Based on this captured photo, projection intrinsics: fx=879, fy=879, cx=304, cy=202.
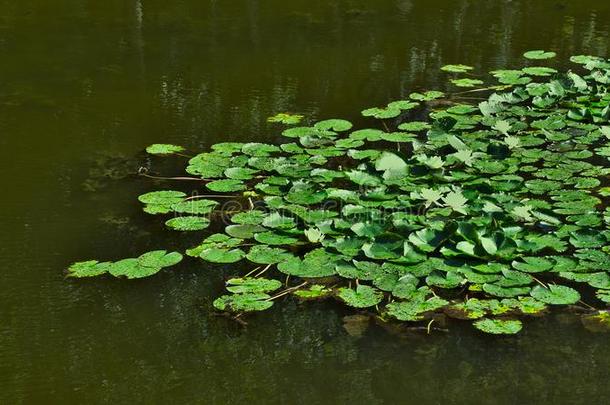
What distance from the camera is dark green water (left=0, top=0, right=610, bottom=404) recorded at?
8.11 ft

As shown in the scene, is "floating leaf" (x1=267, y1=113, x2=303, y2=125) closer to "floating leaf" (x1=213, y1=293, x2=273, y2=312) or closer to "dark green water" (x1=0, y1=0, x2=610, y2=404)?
"dark green water" (x1=0, y1=0, x2=610, y2=404)

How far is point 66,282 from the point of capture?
2.96m

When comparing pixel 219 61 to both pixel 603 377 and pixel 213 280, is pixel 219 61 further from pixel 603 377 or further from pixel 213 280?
pixel 603 377

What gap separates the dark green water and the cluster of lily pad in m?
0.11

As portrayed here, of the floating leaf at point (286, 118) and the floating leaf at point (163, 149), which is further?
the floating leaf at point (286, 118)

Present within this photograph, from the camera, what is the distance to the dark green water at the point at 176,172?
8.11 feet

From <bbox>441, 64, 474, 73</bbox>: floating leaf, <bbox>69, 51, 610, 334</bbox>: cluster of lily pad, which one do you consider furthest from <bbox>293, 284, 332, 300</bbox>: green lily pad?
<bbox>441, 64, 474, 73</bbox>: floating leaf

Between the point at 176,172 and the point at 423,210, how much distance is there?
44.8 inches

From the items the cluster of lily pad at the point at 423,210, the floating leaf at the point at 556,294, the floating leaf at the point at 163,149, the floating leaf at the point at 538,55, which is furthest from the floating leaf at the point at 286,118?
the floating leaf at the point at 556,294

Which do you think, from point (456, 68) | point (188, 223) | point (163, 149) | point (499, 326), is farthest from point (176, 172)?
point (456, 68)

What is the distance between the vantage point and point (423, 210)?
3307 mm

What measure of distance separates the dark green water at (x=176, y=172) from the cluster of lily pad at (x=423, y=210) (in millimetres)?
106

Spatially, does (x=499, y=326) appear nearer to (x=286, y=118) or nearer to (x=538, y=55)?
(x=286, y=118)

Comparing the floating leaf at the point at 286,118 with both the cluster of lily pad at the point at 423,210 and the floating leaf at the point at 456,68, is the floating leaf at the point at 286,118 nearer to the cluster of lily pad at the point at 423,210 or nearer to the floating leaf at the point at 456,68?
the cluster of lily pad at the point at 423,210
